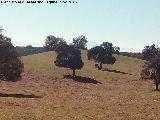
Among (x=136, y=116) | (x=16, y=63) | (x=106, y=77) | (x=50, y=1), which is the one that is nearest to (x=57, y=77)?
(x=106, y=77)

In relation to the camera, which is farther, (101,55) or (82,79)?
(101,55)

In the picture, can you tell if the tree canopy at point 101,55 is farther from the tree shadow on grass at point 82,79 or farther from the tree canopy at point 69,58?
the tree shadow on grass at point 82,79

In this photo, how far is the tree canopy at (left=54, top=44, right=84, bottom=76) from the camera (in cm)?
11856

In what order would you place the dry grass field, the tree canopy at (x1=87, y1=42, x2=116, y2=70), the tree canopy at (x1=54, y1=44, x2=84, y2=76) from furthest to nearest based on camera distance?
1. the tree canopy at (x1=87, y1=42, x2=116, y2=70)
2. the tree canopy at (x1=54, y1=44, x2=84, y2=76)
3. the dry grass field

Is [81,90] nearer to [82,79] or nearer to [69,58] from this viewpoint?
[82,79]

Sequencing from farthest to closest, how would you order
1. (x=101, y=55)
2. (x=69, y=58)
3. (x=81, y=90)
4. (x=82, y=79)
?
(x=101, y=55) → (x=69, y=58) → (x=82, y=79) → (x=81, y=90)

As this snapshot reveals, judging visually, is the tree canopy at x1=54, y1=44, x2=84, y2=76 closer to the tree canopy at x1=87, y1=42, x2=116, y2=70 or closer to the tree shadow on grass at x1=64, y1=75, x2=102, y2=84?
the tree shadow on grass at x1=64, y1=75, x2=102, y2=84

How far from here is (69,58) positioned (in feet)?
392

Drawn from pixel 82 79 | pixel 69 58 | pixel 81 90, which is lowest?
pixel 81 90

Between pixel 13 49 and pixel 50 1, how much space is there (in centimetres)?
5873

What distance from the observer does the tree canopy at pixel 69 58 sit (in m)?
119

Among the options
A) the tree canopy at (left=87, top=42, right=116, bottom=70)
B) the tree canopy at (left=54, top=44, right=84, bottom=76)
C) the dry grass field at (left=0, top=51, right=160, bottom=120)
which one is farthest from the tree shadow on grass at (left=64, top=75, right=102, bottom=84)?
the tree canopy at (left=87, top=42, right=116, bottom=70)

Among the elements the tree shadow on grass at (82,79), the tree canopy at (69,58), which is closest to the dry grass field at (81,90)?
the tree shadow on grass at (82,79)

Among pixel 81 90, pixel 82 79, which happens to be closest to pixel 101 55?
pixel 82 79
